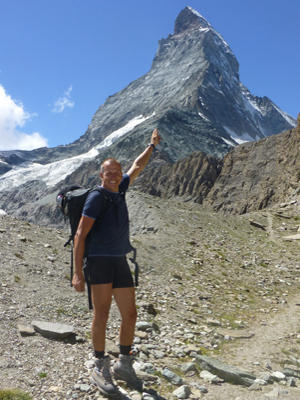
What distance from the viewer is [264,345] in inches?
274

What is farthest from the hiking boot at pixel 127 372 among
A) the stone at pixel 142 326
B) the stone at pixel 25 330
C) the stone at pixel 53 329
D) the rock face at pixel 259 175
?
the rock face at pixel 259 175

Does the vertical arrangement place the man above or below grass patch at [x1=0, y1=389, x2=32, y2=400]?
above

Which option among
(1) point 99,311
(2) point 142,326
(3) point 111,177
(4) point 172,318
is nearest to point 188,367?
(2) point 142,326

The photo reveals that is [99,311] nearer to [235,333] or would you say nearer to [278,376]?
[278,376]

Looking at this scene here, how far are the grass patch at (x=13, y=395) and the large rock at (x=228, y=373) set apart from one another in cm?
275

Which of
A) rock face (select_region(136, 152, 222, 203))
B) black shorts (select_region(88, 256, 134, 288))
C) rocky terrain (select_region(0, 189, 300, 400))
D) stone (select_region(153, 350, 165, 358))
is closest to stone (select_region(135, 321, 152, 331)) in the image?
rocky terrain (select_region(0, 189, 300, 400))

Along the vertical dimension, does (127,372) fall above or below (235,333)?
above

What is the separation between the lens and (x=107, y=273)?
442cm

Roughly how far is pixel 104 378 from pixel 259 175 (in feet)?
141

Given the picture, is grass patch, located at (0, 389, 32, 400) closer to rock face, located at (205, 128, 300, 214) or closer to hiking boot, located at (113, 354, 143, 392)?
hiking boot, located at (113, 354, 143, 392)

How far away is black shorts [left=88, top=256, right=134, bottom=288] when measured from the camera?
4395mm

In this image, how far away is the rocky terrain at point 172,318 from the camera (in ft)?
15.7

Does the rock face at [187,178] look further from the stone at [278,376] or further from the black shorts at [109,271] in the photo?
the black shorts at [109,271]

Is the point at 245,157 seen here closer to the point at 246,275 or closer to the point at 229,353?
the point at 246,275
